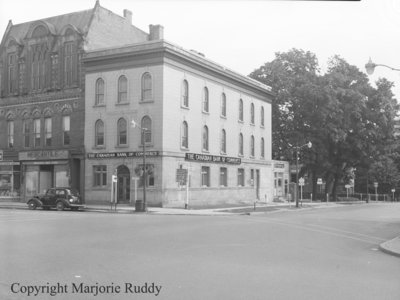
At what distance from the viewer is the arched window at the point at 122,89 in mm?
40500

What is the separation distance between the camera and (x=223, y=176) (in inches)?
1841

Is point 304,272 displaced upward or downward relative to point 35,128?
downward

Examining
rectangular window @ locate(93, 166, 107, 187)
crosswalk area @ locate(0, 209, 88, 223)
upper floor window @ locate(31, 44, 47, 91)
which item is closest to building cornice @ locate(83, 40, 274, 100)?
upper floor window @ locate(31, 44, 47, 91)

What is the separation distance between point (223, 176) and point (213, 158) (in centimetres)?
312

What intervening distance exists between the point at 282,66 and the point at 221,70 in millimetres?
18343

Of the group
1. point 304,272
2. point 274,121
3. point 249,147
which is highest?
point 274,121

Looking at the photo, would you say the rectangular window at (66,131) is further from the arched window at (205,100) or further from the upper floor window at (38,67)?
the arched window at (205,100)

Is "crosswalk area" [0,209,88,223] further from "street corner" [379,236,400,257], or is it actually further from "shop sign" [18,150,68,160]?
"street corner" [379,236,400,257]

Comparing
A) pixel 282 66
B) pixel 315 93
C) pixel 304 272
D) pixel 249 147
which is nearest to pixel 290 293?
pixel 304 272

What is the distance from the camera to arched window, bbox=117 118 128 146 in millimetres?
40219

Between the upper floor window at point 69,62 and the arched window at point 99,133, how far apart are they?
4.58 metres

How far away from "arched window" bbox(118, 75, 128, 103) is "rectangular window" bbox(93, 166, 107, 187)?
5715mm

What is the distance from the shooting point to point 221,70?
45719mm

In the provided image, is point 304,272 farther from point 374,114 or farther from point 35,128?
point 374,114
